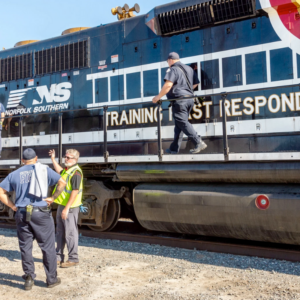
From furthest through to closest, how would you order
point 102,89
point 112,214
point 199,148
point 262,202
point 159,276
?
point 102,89, point 112,214, point 199,148, point 262,202, point 159,276

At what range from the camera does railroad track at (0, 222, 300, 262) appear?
498 centimetres

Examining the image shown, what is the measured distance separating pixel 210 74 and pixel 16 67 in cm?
482

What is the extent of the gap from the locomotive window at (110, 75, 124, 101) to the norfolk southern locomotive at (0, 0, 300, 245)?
2cm

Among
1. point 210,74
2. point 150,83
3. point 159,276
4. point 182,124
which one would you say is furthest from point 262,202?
point 150,83

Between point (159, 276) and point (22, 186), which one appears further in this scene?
point (159, 276)

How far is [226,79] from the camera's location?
19.6ft

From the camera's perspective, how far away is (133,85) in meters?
6.89

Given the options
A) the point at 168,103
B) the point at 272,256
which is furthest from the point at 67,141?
the point at 272,256

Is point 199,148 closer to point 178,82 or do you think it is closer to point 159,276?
point 178,82

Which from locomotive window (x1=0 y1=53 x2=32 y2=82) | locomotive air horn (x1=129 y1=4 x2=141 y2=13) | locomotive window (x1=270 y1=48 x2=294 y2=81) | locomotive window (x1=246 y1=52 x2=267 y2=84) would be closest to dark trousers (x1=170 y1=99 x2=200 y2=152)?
locomotive window (x1=246 y1=52 x2=267 y2=84)

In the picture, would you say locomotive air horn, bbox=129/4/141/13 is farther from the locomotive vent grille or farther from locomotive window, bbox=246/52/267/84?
locomotive window, bbox=246/52/267/84

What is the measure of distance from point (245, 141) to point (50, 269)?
10.9 ft

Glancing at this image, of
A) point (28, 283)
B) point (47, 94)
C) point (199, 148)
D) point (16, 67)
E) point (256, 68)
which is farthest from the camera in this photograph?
point (16, 67)

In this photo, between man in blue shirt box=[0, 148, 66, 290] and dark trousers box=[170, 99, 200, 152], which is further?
dark trousers box=[170, 99, 200, 152]
